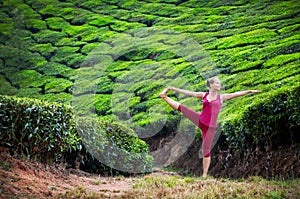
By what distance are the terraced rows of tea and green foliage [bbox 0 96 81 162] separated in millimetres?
3286

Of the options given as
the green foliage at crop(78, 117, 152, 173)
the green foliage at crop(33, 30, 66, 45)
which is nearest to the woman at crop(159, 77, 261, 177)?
the green foliage at crop(78, 117, 152, 173)

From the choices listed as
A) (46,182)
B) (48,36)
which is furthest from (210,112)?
(48,36)

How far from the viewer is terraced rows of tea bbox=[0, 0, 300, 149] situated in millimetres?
12016

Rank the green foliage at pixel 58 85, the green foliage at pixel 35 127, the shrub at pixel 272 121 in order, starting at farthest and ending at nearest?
the green foliage at pixel 58 85 → the shrub at pixel 272 121 → the green foliage at pixel 35 127

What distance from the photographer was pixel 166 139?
11867 millimetres

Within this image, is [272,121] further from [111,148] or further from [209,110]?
[111,148]

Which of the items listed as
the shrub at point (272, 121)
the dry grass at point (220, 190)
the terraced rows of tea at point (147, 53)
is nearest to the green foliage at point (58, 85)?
the terraced rows of tea at point (147, 53)

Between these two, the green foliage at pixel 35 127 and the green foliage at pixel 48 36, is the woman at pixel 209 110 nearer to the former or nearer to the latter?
the green foliage at pixel 35 127

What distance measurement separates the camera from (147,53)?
18266 millimetres

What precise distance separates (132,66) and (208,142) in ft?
36.2

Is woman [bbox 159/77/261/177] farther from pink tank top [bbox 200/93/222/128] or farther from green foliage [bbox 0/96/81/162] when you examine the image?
green foliage [bbox 0/96/81/162]

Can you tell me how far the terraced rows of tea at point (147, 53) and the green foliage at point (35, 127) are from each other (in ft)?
10.8

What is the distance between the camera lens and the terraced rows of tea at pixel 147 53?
39.4 ft

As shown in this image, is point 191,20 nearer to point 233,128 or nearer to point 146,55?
Answer: point 146,55
